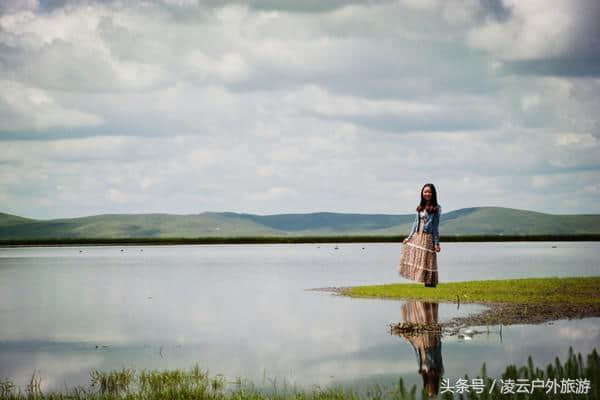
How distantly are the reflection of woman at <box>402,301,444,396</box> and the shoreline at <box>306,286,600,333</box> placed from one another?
1160 mm

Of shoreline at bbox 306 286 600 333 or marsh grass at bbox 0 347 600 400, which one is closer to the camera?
marsh grass at bbox 0 347 600 400

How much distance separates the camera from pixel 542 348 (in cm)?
1764

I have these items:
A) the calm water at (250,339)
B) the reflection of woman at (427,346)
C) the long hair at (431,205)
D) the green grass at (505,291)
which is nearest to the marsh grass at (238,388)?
the reflection of woman at (427,346)

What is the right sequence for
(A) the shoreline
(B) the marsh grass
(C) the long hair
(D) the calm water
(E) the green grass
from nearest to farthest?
(B) the marsh grass → (D) the calm water → (A) the shoreline → (C) the long hair → (E) the green grass

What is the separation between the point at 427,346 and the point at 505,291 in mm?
16664

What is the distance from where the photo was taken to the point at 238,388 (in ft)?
48.2

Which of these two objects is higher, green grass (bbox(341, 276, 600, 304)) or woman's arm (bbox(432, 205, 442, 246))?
woman's arm (bbox(432, 205, 442, 246))

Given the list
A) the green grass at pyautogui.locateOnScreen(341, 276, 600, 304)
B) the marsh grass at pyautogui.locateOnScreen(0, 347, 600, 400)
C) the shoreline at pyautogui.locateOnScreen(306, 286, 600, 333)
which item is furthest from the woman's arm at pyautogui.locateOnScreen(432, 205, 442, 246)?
the marsh grass at pyautogui.locateOnScreen(0, 347, 600, 400)

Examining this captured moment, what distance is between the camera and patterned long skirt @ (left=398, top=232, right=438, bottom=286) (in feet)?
92.5

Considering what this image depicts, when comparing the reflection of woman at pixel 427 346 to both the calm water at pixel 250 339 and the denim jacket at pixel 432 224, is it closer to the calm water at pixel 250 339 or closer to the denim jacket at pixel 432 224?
the calm water at pixel 250 339

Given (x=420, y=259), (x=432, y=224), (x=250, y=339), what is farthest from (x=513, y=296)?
(x=250, y=339)

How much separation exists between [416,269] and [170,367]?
46.1ft

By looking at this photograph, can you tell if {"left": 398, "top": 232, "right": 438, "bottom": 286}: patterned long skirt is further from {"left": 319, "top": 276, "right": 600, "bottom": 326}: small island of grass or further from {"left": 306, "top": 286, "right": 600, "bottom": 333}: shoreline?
{"left": 319, "top": 276, "right": 600, "bottom": 326}: small island of grass

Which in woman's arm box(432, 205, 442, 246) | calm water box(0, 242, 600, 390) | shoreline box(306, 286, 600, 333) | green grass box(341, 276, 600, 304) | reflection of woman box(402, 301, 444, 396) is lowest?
calm water box(0, 242, 600, 390)
